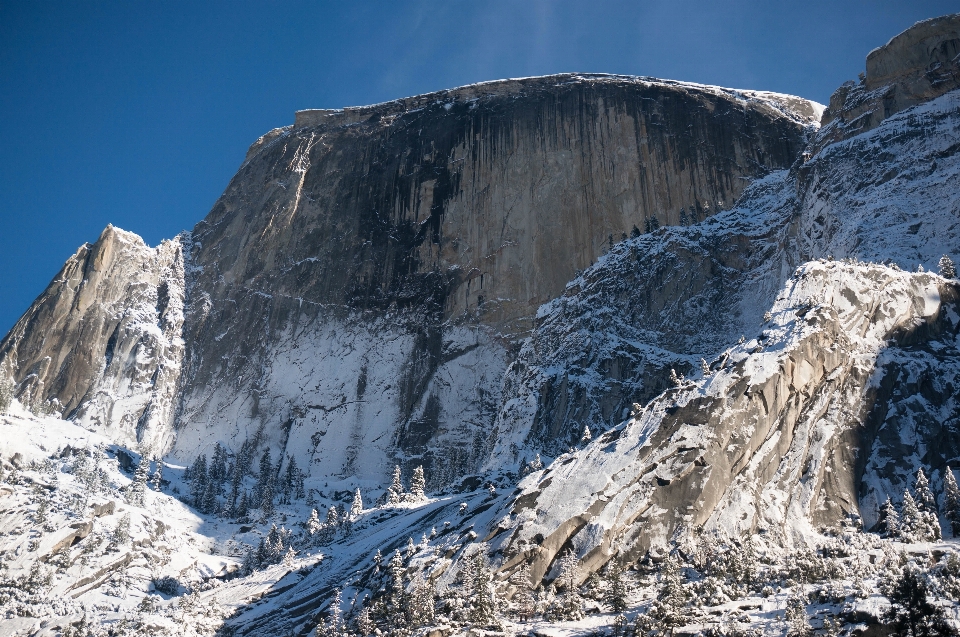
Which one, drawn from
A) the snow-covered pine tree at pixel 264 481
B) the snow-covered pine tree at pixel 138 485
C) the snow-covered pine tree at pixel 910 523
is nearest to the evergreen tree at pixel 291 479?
the snow-covered pine tree at pixel 264 481

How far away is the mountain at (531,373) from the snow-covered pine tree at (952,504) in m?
0.26

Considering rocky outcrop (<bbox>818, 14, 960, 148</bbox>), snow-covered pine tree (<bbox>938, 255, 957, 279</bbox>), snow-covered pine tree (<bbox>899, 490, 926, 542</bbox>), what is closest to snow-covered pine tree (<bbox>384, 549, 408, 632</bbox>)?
snow-covered pine tree (<bbox>899, 490, 926, 542</bbox>)

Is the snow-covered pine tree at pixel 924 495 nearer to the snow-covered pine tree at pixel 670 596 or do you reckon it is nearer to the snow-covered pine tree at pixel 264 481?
the snow-covered pine tree at pixel 670 596

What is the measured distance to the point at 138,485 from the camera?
105750 millimetres

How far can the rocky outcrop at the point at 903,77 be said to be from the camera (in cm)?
10662

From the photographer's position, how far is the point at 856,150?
104 meters

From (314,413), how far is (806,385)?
8168cm

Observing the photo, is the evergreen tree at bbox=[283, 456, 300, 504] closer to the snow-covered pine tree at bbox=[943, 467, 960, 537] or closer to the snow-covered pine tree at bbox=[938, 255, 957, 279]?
the snow-covered pine tree at bbox=[938, 255, 957, 279]

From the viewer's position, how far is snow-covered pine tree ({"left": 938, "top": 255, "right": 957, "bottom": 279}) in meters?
79.1

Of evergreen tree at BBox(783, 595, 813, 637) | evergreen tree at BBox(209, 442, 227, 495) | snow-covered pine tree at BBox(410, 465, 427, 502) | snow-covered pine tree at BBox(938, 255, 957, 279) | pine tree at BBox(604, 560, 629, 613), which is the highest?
snow-covered pine tree at BBox(938, 255, 957, 279)

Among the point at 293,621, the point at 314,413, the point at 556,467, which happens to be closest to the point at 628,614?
the point at 556,467

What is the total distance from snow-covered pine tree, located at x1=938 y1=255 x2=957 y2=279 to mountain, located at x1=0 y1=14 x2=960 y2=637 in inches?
82.1

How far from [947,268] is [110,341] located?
118 meters

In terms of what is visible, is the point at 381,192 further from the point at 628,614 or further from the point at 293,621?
the point at 628,614
